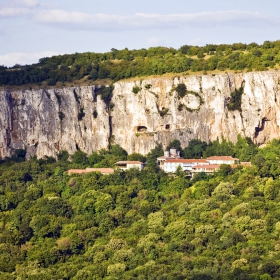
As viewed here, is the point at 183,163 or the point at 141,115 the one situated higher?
the point at 141,115

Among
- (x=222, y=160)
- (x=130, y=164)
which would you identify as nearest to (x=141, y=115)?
(x=130, y=164)

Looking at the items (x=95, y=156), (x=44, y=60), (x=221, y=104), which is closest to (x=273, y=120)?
(x=221, y=104)

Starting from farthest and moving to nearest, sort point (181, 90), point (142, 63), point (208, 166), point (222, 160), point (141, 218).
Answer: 1. point (142, 63)
2. point (181, 90)
3. point (222, 160)
4. point (208, 166)
5. point (141, 218)

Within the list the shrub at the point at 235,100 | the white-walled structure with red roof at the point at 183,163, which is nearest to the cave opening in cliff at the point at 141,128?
the white-walled structure with red roof at the point at 183,163

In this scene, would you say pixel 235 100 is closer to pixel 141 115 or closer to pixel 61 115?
pixel 141 115

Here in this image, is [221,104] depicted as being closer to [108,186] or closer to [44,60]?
[108,186]

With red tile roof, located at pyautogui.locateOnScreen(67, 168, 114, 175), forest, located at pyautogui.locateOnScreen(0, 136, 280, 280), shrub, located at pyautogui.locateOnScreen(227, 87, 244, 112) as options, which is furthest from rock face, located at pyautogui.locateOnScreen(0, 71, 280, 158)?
red tile roof, located at pyautogui.locateOnScreen(67, 168, 114, 175)

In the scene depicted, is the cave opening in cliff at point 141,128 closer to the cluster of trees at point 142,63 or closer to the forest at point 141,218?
the forest at point 141,218
